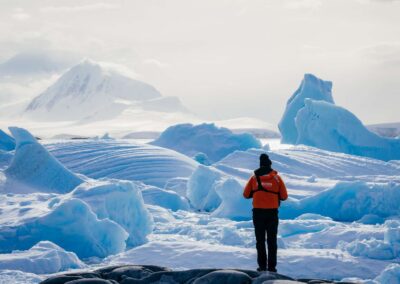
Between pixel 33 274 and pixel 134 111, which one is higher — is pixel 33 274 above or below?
below

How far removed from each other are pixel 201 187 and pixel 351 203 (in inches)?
195

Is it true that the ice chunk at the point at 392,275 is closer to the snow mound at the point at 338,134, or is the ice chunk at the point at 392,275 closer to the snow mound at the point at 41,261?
the snow mound at the point at 41,261

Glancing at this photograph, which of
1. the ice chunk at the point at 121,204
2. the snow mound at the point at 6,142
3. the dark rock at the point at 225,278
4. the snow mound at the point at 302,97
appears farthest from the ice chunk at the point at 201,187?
the snow mound at the point at 302,97

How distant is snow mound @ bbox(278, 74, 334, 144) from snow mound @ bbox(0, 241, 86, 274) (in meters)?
23.1

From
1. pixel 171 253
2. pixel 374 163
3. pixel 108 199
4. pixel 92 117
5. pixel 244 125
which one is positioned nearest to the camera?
pixel 171 253

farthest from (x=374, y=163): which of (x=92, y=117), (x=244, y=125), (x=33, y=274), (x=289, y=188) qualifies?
(x=92, y=117)

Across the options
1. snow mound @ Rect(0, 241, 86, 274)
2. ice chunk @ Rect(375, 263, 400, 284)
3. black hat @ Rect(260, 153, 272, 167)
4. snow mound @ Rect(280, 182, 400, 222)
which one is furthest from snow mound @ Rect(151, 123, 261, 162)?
black hat @ Rect(260, 153, 272, 167)

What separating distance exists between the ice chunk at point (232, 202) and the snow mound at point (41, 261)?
6.38 meters

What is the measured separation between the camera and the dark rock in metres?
5.18

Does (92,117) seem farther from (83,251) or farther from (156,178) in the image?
(83,251)

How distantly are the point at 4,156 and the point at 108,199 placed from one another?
835 centimetres

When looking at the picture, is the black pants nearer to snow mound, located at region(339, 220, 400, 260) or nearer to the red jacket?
the red jacket

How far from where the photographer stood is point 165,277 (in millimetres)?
5527

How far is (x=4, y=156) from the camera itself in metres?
20.1
